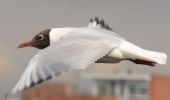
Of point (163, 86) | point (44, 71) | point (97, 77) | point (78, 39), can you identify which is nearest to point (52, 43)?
point (78, 39)

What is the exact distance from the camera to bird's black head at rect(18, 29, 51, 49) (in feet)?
19.5

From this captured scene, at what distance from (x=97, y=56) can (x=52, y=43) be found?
2.27 ft

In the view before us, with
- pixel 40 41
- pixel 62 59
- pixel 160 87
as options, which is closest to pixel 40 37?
pixel 40 41

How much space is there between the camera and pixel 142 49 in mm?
5668

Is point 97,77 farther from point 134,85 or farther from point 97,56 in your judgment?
point 97,56

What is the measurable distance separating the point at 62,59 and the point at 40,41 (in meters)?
1.18

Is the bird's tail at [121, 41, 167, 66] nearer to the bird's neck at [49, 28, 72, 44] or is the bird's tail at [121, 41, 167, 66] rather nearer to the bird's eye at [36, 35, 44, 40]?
the bird's neck at [49, 28, 72, 44]

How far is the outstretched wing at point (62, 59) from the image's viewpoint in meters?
4.61

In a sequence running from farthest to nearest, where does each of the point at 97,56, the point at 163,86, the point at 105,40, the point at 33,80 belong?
1. the point at 163,86
2. the point at 105,40
3. the point at 97,56
4. the point at 33,80

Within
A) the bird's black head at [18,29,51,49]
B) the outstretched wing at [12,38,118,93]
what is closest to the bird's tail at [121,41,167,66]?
the outstretched wing at [12,38,118,93]

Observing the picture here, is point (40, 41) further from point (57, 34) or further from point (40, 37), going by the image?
point (57, 34)

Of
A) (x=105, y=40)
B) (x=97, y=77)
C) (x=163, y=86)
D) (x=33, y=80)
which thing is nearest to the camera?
(x=33, y=80)

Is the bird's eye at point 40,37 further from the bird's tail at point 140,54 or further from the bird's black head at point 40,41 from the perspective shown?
the bird's tail at point 140,54

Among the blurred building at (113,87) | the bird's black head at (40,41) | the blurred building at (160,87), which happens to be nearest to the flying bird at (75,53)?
the bird's black head at (40,41)
